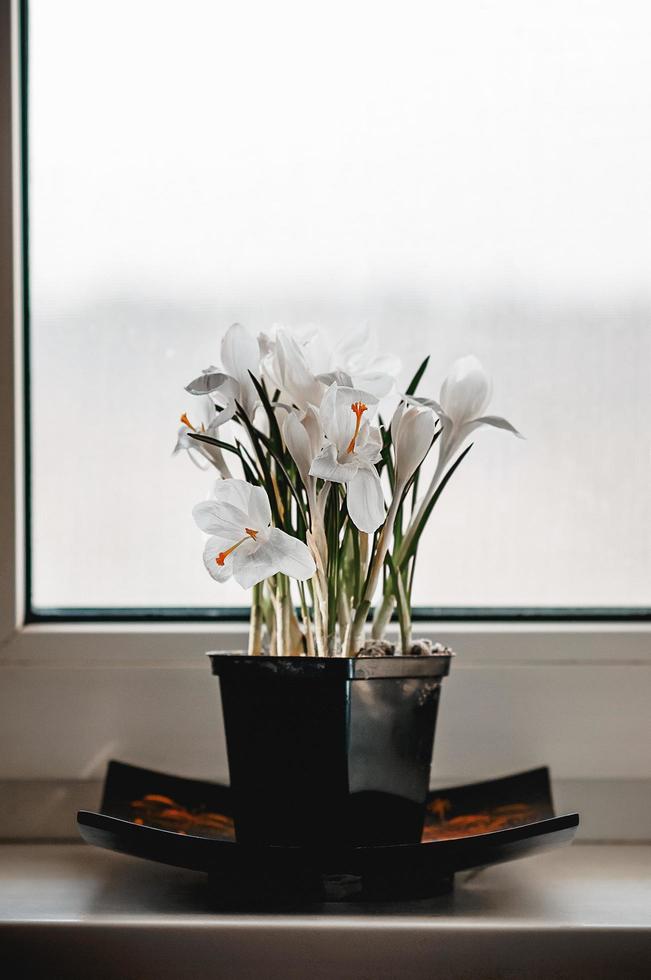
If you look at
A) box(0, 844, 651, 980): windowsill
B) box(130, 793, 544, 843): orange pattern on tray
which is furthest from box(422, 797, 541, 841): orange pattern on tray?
box(0, 844, 651, 980): windowsill

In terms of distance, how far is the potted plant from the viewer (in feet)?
1.75

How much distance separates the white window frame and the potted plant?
0.14m

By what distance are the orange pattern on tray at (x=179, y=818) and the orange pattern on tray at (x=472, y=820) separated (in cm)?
15

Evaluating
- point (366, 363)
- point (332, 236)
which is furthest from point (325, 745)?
point (332, 236)

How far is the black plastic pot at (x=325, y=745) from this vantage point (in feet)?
1.82

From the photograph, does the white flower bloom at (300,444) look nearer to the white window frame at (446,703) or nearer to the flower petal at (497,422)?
the flower petal at (497,422)

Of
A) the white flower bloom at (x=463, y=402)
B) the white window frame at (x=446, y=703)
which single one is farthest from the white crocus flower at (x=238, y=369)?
the white window frame at (x=446, y=703)

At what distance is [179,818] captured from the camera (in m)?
0.66

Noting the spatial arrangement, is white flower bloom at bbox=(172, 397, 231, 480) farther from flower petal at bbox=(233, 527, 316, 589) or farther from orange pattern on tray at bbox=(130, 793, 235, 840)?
orange pattern on tray at bbox=(130, 793, 235, 840)

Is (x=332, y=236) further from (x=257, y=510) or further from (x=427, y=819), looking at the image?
(x=427, y=819)

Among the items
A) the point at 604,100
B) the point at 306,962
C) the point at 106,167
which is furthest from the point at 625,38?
the point at 306,962

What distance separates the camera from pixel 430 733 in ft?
1.95

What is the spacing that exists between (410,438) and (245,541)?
13cm

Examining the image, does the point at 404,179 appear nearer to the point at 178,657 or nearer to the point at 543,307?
the point at 543,307
